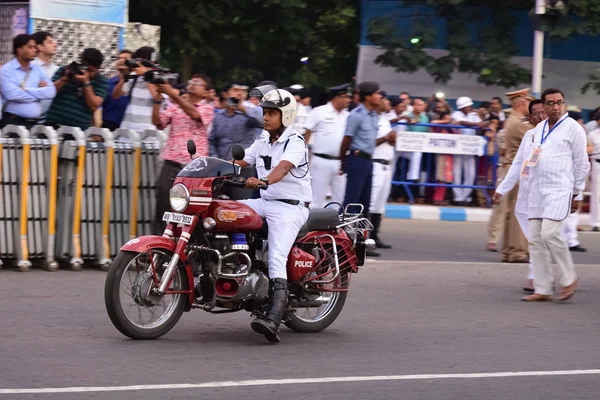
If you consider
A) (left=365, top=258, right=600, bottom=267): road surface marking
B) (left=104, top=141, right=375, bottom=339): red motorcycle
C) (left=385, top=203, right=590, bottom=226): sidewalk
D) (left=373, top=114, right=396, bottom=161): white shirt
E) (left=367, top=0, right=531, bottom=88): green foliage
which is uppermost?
(left=367, top=0, right=531, bottom=88): green foliage

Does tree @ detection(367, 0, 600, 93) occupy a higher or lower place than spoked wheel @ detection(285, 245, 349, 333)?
higher

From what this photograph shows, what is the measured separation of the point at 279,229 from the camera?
783 centimetres

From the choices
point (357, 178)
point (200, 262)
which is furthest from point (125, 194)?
point (200, 262)

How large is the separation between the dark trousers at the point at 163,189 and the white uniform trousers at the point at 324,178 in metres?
2.95

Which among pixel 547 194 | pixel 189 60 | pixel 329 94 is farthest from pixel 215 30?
pixel 547 194

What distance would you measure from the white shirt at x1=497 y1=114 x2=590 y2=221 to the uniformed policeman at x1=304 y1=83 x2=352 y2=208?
3678 millimetres

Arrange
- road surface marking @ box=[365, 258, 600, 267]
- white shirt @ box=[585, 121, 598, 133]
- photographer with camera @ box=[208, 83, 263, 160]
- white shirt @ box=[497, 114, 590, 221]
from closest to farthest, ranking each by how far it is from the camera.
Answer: white shirt @ box=[497, 114, 590, 221]
photographer with camera @ box=[208, 83, 263, 160]
road surface marking @ box=[365, 258, 600, 267]
white shirt @ box=[585, 121, 598, 133]

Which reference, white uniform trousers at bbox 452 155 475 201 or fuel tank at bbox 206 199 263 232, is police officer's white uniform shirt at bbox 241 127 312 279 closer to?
fuel tank at bbox 206 199 263 232

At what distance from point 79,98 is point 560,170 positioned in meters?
4.72

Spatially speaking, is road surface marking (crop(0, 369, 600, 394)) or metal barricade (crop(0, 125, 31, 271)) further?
metal barricade (crop(0, 125, 31, 271))

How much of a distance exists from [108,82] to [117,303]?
517 cm

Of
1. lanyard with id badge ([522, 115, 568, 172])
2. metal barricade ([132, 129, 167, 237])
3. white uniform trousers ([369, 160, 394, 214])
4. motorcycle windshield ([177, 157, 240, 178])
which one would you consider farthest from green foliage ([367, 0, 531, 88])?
motorcycle windshield ([177, 157, 240, 178])

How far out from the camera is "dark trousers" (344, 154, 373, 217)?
13.1m

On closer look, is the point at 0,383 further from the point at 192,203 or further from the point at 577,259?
the point at 577,259
